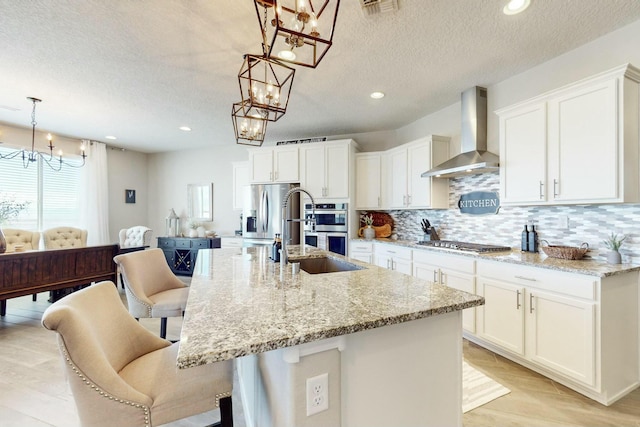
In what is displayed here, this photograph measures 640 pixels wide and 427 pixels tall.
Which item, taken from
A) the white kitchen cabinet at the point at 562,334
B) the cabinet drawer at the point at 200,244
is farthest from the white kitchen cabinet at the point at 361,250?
the cabinet drawer at the point at 200,244

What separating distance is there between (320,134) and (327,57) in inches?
101

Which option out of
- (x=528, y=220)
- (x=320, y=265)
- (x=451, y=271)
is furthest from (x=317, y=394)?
(x=528, y=220)

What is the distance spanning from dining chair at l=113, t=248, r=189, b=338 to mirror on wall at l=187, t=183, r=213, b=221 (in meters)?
3.91

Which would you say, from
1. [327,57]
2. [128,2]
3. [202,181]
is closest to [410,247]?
[327,57]

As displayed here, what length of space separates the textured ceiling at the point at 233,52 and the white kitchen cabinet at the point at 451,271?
1886 mm

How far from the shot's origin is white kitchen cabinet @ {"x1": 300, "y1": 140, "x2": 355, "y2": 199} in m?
4.52

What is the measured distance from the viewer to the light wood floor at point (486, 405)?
1.77 metres

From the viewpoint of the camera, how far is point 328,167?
4609 mm

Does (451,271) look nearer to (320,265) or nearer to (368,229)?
(320,265)

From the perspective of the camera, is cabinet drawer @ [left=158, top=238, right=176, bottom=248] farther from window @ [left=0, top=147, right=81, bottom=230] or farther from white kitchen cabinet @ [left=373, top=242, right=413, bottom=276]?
white kitchen cabinet @ [left=373, top=242, right=413, bottom=276]

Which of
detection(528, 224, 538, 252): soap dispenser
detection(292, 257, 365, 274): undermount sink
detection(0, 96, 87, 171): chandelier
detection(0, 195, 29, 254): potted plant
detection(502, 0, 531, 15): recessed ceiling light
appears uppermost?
detection(502, 0, 531, 15): recessed ceiling light

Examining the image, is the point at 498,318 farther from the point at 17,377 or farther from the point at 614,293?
the point at 17,377

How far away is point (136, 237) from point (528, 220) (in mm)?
5779

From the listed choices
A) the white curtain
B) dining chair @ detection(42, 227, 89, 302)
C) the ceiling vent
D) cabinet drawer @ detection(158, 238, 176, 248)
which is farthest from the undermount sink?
the white curtain
